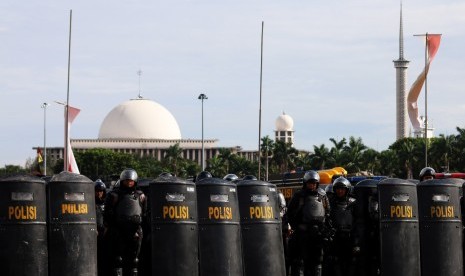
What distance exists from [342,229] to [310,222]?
31.1 inches

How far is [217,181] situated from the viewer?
21391 millimetres

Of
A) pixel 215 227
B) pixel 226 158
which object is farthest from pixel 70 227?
pixel 226 158

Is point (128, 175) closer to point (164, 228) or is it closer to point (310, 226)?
point (164, 228)

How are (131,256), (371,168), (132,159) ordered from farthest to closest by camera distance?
(132,159) < (371,168) < (131,256)

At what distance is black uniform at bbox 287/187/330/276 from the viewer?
→ 2278 centimetres

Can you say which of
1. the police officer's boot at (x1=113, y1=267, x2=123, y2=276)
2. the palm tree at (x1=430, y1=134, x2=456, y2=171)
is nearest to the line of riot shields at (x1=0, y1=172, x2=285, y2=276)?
the police officer's boot at (x1=113, y1=267, x2=123, y2=276)

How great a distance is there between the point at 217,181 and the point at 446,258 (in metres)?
4.42

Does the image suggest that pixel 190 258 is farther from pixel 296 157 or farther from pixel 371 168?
pixel 296 157

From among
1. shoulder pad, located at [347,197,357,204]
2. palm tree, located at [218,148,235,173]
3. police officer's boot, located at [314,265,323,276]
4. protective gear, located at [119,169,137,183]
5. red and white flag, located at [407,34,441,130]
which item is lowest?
police officer's boot, located at [314,265,323,276]

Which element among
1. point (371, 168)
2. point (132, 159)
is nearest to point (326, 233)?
point (371, 168)

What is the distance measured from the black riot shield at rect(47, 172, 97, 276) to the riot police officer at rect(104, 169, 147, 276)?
1.26 metres

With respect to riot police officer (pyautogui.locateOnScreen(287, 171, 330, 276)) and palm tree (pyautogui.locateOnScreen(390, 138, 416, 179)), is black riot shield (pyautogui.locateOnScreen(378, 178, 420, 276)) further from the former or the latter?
palm tree (pyautogui.locateOnScreen(390, 138, 416, 179))

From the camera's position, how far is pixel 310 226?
22766 mm

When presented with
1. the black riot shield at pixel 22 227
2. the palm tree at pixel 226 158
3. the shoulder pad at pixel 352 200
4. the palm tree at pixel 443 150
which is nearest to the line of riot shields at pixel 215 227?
the black riot shield at pixel 22 227
